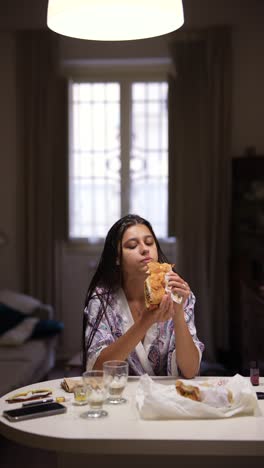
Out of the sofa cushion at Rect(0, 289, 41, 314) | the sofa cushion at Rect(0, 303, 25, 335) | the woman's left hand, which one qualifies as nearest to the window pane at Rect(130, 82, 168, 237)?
the sofa cushion at Rect(0, 289, 41, 314)

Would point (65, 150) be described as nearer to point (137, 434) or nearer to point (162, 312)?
point (162, 312)

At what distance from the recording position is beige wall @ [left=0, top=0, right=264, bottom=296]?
573 cm

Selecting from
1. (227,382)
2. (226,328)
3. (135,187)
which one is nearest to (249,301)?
(226,328)

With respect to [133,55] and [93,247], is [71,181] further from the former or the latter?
[133,55]

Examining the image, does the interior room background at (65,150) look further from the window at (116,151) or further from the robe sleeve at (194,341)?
the robe sleeve at (194,341)

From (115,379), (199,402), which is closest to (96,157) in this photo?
(115,379)

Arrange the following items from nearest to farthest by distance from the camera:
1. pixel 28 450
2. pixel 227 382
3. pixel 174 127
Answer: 1. pixel 227 382
2. pixel 28 450
3. pixel 174 127

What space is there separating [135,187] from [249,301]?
2.00m

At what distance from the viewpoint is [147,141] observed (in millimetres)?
6027

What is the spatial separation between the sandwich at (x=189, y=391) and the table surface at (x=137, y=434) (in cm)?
8

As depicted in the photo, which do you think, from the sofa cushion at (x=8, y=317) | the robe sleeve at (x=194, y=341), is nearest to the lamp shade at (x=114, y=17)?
the robe sleeve at (x=194, y=341)

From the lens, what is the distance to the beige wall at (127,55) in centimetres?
573

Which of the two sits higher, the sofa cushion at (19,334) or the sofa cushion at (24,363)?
the sofa cushion at (19,334)

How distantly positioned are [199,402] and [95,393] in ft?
0.93
